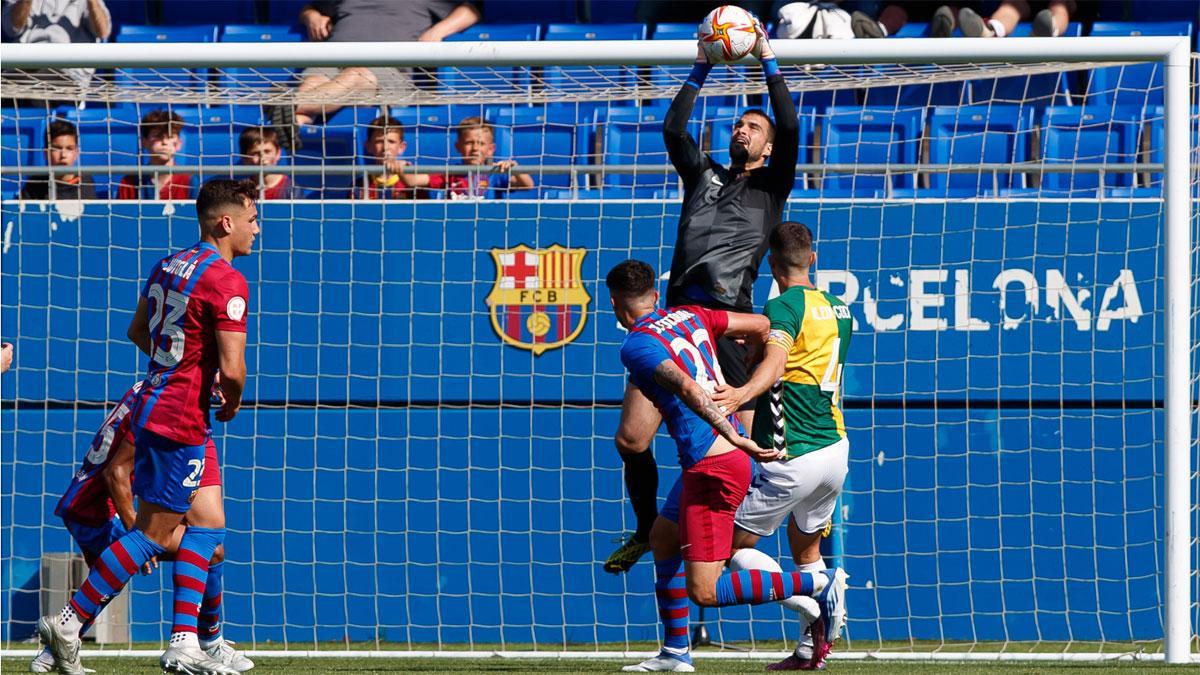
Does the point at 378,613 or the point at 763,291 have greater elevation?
the point at 763,291

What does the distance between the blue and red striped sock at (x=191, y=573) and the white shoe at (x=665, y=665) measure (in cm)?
164

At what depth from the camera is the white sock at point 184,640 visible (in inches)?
220

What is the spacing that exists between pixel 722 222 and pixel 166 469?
2338 mm

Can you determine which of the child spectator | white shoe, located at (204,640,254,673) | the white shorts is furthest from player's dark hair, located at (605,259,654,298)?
the child spectator

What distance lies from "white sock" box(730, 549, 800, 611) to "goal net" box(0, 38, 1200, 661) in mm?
2738

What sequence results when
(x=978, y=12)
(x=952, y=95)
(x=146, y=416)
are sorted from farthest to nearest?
(x=978, y=12) → (x=952, y=95) → (x=146, y=416)

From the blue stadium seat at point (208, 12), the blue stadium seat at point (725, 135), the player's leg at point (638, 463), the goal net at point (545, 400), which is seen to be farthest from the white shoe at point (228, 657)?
the blue stadium seat at point (208, 12)

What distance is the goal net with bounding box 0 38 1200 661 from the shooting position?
8.90 meters

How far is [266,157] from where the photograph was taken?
941 centimetres

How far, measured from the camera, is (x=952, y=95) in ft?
32.9

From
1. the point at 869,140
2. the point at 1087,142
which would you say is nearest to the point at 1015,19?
the point at 1087,142

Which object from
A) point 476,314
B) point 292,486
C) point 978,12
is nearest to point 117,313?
point 292,486

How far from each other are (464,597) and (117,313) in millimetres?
2578

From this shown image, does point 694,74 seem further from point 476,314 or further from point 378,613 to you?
point 378,613
